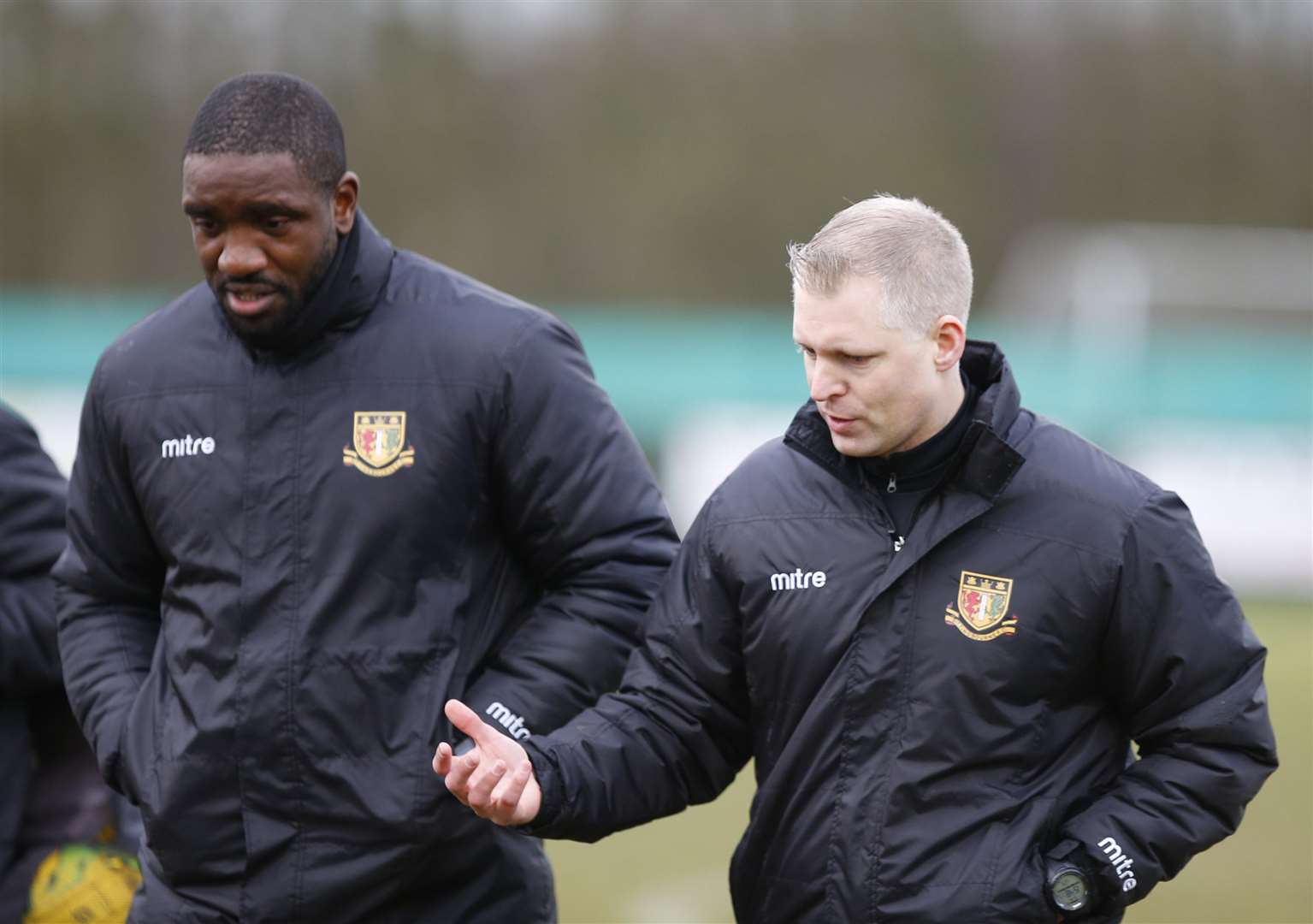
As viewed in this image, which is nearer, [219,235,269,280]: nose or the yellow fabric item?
[219,235,269,280]: nose

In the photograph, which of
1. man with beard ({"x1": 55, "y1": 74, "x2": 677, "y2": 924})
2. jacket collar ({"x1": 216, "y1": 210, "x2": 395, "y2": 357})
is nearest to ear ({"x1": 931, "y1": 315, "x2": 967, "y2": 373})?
man with beard ({"x1": 55, "y1": 74, "x2": 677, "y2": 924})

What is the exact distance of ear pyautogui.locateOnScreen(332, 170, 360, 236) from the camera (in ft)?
10.5

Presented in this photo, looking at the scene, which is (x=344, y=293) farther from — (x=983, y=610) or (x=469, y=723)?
(x=983, y=610)

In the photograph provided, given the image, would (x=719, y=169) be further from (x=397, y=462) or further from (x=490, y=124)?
(x=397, y=462)

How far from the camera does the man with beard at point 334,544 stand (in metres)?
3.04

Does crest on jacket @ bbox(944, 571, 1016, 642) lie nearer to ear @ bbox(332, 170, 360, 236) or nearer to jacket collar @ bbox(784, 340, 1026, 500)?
jacket collar @ bbox(784, 340, 1026, 500)

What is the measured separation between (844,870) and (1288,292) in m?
19.6

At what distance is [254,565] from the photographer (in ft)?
10.1

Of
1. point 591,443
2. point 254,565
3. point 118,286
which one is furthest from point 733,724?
point 118,286

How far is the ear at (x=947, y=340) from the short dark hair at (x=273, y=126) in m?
1.14

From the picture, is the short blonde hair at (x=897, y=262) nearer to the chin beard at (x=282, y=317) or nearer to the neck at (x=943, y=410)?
the neck at (x=943, y=410)

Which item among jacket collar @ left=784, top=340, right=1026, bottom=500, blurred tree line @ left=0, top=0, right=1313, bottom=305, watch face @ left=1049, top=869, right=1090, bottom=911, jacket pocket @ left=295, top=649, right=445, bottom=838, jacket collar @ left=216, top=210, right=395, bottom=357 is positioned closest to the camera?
watch face @ left=1049, top=869, right=1090, bottom=911

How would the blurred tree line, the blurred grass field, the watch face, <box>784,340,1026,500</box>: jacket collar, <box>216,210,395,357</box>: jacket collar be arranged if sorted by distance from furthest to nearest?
the blurred tree line → the blurred grass field → <box>216,210,395,357</box>: jacket collar → <box>784,340,1026,500</box>: jacket collar → the watch face

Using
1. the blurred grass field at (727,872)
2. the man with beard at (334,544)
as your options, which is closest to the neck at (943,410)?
the man with beard at (334,544)
